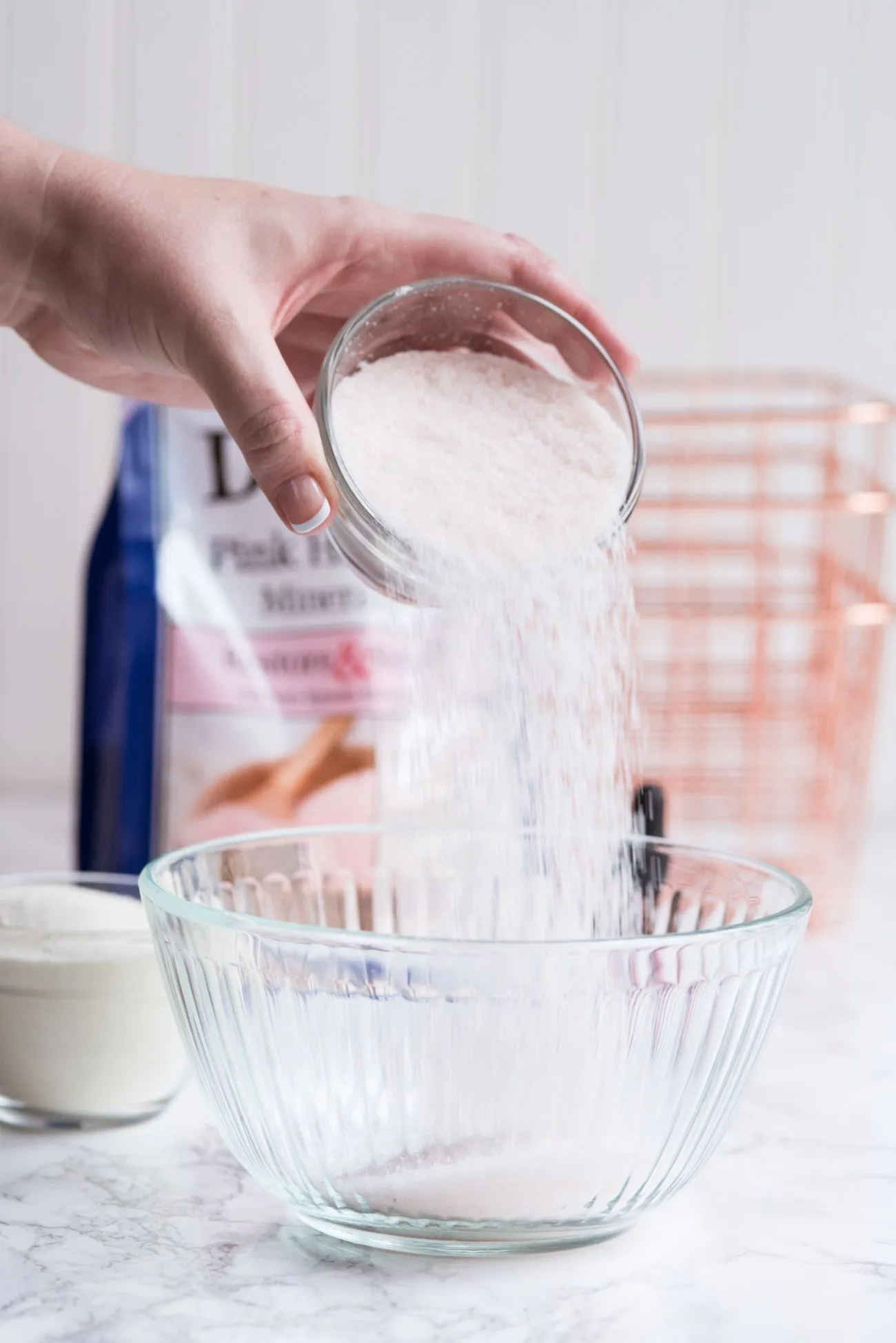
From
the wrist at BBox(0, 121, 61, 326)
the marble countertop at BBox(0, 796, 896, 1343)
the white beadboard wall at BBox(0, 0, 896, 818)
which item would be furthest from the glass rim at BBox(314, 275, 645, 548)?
the white beadboard wall at BBox(0, 0, 896, 818)

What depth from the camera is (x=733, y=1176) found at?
21.5 inches

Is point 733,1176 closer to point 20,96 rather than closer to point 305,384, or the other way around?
point 305,384

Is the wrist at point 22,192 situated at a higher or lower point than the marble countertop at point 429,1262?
higher

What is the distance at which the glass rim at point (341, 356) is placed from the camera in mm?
515

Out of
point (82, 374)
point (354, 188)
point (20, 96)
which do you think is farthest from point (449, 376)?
point (20, 96)

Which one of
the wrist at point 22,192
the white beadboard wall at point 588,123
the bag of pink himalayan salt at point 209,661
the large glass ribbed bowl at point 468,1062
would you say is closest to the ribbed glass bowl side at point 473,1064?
the large glass ribbed bowl at point 468,1062

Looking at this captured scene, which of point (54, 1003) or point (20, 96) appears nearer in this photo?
point (54, 1003)

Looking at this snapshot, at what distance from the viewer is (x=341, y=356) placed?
0.55 meters

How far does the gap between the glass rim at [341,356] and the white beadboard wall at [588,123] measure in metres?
0.62

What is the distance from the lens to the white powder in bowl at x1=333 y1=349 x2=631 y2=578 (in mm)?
543

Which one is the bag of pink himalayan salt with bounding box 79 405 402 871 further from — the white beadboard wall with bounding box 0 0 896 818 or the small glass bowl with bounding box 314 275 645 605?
the white beadboard wall with bounding box 0 0 896 818

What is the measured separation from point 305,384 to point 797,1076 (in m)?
0.43

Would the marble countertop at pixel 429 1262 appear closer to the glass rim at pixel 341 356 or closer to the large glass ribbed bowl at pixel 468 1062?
the large glass ribbed bowl at pixel 468 1062

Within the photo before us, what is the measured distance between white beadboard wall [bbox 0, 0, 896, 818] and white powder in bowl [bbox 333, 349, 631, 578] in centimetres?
66
